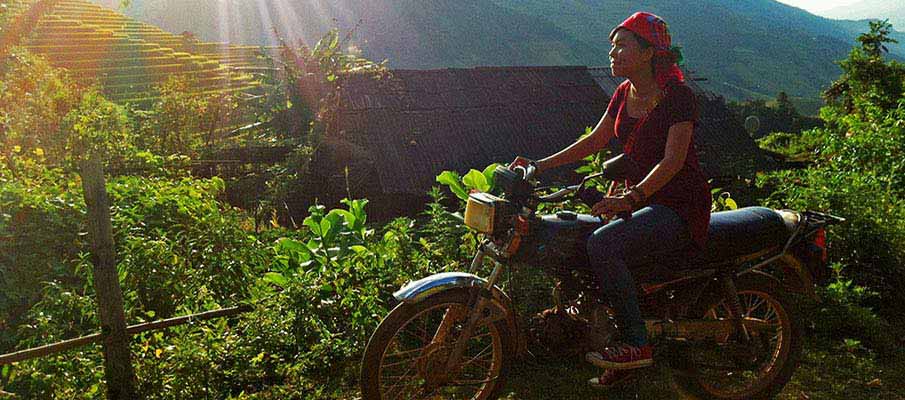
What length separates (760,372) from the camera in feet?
13.2

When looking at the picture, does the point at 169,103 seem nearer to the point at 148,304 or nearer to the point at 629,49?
the point at 148,304

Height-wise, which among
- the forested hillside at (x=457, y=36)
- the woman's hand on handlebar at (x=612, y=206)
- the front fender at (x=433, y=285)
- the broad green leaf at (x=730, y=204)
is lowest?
the forested hillside at (x=457, y=36)

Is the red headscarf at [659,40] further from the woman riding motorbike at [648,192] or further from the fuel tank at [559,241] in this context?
the fuel tank at [559,241]

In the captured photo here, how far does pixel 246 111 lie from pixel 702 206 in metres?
23.8

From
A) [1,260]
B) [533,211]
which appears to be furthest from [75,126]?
[533,211]

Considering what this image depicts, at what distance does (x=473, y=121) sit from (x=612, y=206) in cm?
1560

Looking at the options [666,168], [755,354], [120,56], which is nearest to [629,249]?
[666,168]

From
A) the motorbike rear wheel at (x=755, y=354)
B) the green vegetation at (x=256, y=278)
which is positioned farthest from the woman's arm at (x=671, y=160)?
the green vegetation at (x=256, y=278)

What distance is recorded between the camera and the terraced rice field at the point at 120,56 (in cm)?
3269

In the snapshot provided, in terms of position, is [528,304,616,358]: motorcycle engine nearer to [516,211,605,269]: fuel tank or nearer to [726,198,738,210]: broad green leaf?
[516,211,605,269]: fuel tank

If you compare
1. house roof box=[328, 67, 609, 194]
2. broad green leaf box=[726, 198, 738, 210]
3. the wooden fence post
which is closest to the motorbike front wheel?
the wooden fence post

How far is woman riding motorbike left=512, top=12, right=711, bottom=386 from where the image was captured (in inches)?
129

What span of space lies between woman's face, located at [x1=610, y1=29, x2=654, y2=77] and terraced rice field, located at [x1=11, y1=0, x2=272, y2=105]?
91.4ft

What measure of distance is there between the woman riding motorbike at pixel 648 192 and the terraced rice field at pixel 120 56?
91.6ft
